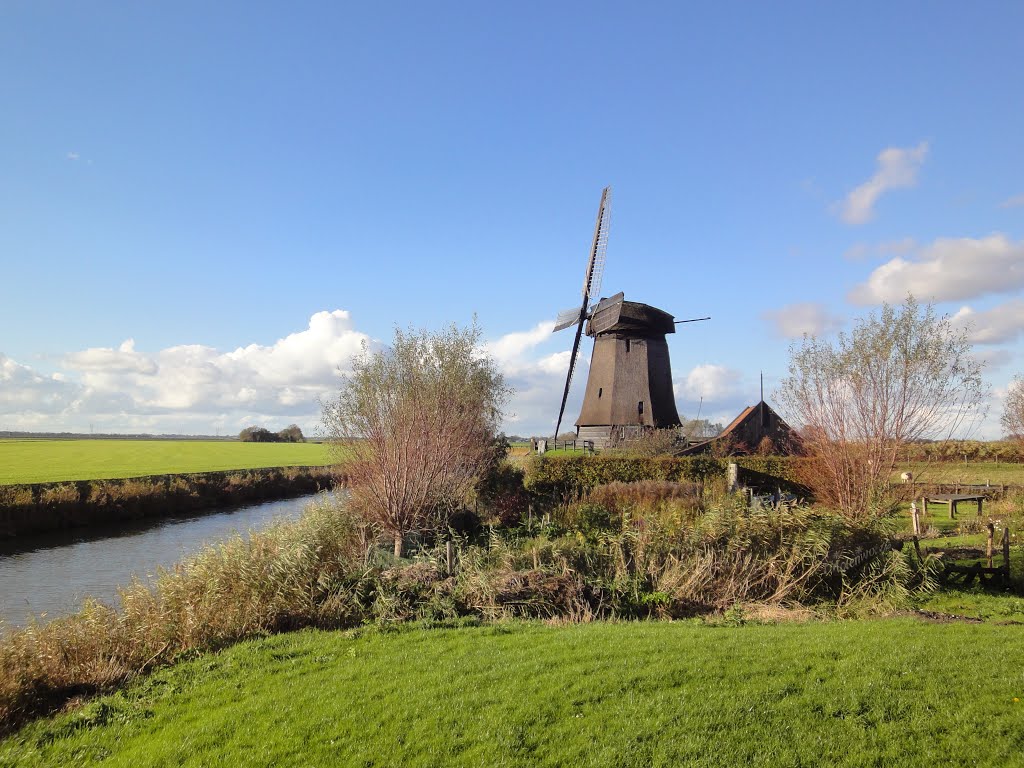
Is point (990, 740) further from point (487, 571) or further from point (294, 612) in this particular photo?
point (294, 612)

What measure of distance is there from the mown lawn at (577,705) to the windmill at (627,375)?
81.2 feet

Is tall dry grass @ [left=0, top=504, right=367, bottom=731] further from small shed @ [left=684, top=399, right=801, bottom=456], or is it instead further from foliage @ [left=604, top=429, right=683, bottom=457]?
small shed @ [left=684, top=399, right=801, bottom=456]

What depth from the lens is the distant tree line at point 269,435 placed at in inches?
3467

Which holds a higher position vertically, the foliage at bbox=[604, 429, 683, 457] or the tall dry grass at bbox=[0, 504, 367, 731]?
the foliage at bbox=[604, 429, 683, 457]

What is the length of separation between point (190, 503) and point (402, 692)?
84.9 feet

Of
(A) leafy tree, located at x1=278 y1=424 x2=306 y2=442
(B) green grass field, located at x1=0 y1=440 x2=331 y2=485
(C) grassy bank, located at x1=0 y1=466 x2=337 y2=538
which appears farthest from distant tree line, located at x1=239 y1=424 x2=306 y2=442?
(C) grassy bank, located at x1=0 y1=466 x2=337 y2=538

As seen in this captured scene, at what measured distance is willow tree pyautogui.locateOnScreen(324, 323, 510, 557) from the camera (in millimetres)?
12375

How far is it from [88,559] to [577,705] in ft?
53.8

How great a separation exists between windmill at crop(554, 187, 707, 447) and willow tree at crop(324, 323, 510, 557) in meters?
15.6

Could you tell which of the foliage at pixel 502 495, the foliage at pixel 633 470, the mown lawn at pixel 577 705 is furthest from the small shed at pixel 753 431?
the mown lawn at pixel 577 705

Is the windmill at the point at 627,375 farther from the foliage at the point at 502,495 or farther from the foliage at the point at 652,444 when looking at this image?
the foliage at the point at 502,495

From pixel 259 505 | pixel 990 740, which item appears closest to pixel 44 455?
pixel 259 505

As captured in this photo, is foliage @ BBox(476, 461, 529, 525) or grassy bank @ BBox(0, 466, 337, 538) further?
grassy bank @ BBox(0, 466, 337, 538)

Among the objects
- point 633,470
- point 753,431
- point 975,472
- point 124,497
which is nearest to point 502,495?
point 633,470
